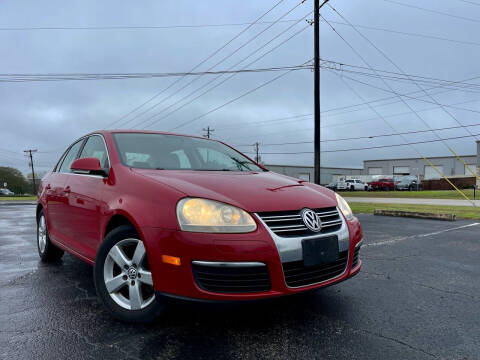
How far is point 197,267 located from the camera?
2180mm

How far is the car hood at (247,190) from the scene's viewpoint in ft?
7.78

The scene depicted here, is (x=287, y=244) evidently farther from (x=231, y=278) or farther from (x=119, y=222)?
(x=119, y=222)

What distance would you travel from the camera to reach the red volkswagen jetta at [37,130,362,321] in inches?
86.1

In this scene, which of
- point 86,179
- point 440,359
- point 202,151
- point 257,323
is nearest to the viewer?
point 440,359

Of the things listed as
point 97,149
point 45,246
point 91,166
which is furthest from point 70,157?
point 91,166

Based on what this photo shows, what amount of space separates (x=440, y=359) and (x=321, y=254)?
91 cm

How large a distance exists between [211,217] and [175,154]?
1411mm

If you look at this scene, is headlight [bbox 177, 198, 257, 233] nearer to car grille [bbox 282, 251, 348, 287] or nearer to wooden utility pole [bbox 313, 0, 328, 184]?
car grille [bbox 282, 251, 348, 287]

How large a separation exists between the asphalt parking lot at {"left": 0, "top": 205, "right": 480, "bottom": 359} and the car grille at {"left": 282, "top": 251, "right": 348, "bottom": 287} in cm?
21

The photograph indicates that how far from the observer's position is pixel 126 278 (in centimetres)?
254

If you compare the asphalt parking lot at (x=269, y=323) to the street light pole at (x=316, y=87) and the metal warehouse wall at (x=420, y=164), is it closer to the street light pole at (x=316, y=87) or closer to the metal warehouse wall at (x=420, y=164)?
the street light pole at (x=316, y=87)

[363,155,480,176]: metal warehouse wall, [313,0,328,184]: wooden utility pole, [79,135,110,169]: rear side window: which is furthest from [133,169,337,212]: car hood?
[363,155,480,176]: metal warehouse wall

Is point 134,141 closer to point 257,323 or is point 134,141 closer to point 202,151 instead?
point 202,151

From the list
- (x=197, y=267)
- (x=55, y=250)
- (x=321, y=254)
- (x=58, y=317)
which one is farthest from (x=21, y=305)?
(x=321, y=254)
